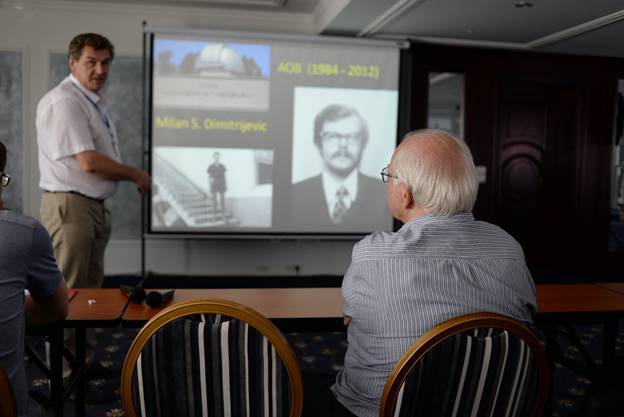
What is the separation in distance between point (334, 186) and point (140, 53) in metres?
2.03

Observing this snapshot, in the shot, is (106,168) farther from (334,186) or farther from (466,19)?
(466,19)

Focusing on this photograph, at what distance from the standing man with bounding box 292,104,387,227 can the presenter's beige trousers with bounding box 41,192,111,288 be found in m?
2.50

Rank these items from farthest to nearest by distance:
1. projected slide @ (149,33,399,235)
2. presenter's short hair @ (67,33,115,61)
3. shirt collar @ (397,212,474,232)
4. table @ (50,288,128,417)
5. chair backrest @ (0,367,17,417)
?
1. projected slide @ (149,33,399,235)
2. presenter's short hair @ (67,33,115,61)
3. table @ (50,288,128,417)
4. shirt collar @ (397,212,474,232)
5. chair backrest @ (0,367,17,417)

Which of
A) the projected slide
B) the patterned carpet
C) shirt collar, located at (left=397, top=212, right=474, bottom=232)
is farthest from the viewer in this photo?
the projected slide

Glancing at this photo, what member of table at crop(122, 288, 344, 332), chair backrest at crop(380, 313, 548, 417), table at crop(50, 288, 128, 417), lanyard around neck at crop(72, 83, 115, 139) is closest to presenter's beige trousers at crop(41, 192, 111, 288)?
lanyard around neck at crop(72, 83, 115, 139)

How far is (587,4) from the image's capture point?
405 cm

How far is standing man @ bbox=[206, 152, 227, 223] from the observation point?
4898mm

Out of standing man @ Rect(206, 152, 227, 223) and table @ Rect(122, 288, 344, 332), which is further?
standing man @ Rect(206, 152, 227, 223)

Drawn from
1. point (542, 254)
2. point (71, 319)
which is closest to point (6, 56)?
point (71, 319)

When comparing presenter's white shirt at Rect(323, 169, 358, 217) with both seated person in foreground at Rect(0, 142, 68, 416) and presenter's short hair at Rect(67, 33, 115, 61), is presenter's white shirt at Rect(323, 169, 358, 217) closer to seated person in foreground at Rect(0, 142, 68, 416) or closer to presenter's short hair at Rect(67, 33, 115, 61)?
presenter's short hair at Rect(67, 33, 115, 61)

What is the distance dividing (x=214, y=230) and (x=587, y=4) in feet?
10.8

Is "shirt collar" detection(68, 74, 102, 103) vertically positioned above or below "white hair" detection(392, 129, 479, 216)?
above

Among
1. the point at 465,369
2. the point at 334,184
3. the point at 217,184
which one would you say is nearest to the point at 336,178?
the point at 334,184

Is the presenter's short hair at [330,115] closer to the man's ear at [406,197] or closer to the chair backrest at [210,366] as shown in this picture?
the man's ear at [406,197]
